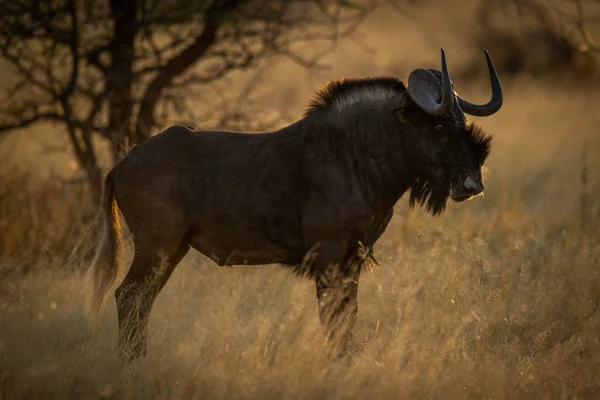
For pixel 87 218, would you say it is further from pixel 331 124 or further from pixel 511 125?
pixel 511 125

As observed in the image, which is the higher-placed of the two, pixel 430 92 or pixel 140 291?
pixel 430 92

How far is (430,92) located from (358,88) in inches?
20.9

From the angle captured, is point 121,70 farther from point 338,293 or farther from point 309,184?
point 338,293

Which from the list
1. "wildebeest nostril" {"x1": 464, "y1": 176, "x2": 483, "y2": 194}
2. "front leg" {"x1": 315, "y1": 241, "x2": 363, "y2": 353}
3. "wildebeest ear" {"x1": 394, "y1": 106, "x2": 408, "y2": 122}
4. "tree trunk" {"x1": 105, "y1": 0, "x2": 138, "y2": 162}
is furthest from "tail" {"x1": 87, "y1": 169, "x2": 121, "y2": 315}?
"tree trunk" {"x1": 105, "y1": 0, "x2": 138, "y2": 162}

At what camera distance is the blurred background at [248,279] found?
5.01m

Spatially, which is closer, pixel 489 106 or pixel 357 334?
pixel 489 106

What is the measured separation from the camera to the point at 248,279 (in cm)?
735

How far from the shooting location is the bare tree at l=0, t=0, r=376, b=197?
9305mm

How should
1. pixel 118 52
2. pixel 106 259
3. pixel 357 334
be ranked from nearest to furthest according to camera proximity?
pixel 106 259
pixel 357 334
pixel 118 52

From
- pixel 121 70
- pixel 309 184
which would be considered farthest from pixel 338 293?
pixel 121 70

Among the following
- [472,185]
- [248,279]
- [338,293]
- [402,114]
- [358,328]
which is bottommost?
[248,279]

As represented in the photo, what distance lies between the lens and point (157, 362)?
5.12m

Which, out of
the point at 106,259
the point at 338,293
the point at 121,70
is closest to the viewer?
the point at 338,293

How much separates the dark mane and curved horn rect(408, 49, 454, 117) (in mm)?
271
